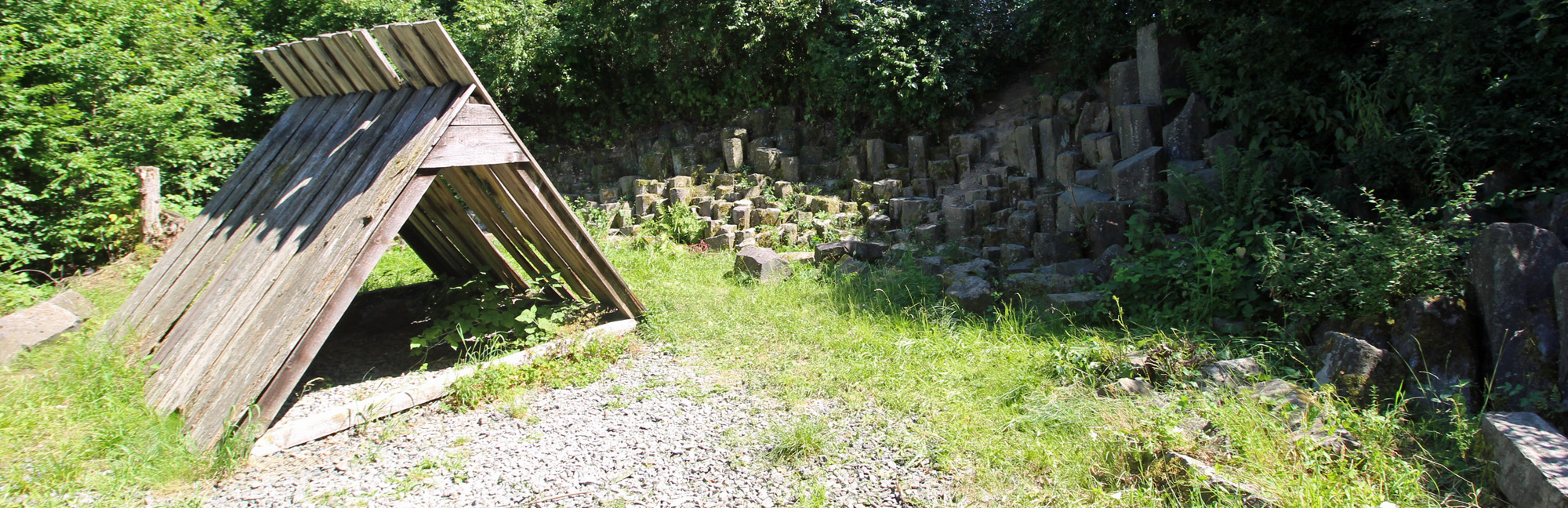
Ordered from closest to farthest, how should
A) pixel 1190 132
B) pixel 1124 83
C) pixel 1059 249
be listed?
pixel 1190 132, pixel 1059 249, pixel 1124 83

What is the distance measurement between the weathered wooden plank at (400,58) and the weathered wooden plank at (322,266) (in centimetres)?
24

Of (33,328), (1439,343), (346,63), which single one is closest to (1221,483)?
(1439,343)

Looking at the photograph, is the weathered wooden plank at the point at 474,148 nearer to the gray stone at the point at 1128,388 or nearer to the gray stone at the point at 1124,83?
the gray stone at the point at 1128,388

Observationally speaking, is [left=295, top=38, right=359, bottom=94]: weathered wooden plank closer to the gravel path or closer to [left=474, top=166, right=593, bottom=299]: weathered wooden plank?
[left=474, top=166, right=593, bottom=299]: weathered wooden plank

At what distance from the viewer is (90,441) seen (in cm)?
360

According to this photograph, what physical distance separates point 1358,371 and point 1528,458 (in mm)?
939

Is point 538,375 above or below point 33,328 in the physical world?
below

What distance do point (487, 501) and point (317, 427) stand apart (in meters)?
1.30

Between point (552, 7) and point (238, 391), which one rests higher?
point (552, 7)

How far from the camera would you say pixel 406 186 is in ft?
13.9

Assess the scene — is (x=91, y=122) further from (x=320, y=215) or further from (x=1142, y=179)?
(x=1142, y=179)

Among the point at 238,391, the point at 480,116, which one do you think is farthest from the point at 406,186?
the point at 238,391

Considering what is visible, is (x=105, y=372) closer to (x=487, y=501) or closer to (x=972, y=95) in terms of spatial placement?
(x=487, y=501)

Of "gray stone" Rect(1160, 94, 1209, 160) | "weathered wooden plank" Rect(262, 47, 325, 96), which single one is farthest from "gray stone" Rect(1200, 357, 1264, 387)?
"weathered wooden plank" Rect(262, 47, 325, 96)
